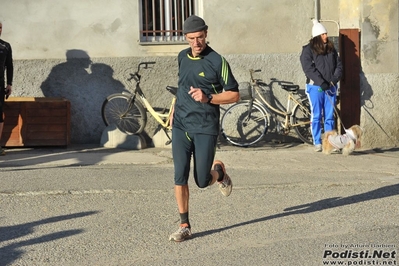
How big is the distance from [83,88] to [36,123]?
3.57 feet

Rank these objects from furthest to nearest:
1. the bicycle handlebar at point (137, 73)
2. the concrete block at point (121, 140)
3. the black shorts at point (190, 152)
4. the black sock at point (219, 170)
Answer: the bicycle handlebar at point (137, 73)
the concrete block at point (121, 140)
the black sock at point (219, 170)
the black shorts at point (190, 152)

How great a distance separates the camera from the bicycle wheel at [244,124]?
12750 millimetres

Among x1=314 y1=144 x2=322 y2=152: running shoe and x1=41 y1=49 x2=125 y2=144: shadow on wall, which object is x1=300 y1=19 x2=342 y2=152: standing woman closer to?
x1=314 y1=144 x2=322 y2=152: running shoe

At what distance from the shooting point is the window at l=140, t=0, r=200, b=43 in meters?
13.0

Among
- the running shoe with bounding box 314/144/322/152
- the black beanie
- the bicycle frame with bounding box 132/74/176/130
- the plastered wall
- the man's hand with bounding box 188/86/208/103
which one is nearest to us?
the man's hand with bounding box 188/86/208/103

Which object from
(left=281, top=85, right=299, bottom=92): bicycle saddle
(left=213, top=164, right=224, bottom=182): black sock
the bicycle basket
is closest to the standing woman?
(left=281, top=85, right=299, bottom=92): bicycle saddle

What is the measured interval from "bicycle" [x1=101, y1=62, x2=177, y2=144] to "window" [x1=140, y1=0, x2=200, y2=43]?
594 mm

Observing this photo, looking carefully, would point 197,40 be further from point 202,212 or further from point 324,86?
point 324,86

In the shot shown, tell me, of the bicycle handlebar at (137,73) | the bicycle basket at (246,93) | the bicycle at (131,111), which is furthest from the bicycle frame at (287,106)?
the bicycle handlebar at (137,73)

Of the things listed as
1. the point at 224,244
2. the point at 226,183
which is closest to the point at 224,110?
the point at 226,183

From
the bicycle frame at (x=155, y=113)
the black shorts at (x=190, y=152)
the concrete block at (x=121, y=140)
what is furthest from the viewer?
the bicycle frame at (x=155, y=113)

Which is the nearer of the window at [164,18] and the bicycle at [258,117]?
the bicycle at [258,117]

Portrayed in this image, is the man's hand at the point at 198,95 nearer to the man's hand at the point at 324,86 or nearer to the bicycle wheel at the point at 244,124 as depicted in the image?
the man's hand at the point at 324,86

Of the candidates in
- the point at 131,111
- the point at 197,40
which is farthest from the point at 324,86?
the point at 197,40
